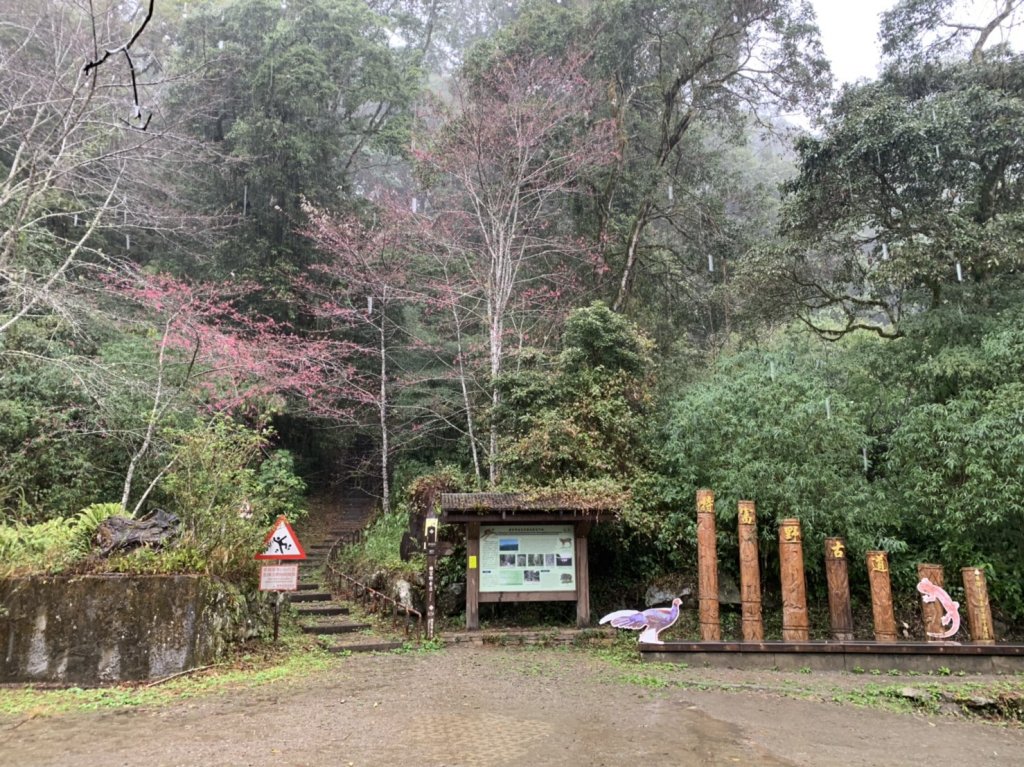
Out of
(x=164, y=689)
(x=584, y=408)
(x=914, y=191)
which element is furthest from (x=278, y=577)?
(x=914, y=191)

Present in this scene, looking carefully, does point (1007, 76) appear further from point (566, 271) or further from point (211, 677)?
point (211, 677)

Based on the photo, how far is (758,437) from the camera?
940 cm

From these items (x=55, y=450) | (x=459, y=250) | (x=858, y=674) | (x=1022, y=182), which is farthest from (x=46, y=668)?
(x=1022, y=182)

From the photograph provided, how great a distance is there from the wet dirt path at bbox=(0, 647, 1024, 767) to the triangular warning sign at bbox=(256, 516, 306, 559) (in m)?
1.60

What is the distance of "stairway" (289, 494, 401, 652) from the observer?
8.67 metres

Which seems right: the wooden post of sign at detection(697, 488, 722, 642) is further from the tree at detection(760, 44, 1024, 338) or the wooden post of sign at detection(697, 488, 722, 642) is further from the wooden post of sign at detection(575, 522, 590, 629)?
the tree at detection(760, 44, 1024, 338)

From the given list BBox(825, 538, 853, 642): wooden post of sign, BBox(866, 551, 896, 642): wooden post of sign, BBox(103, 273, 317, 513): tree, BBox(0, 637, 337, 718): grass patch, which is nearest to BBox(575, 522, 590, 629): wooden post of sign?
BBox(825, 538, 853, 642): wooden post of sign

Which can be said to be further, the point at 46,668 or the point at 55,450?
the point at 55,450

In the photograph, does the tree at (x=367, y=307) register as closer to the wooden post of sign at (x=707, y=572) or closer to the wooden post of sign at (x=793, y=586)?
the wooden post of sign at (x=707, y=572)

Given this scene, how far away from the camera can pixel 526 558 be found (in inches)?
367

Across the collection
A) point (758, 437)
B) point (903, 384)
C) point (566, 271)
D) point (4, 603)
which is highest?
point (566, 271)

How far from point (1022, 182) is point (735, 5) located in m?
7.17

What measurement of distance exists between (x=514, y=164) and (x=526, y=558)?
9080mm

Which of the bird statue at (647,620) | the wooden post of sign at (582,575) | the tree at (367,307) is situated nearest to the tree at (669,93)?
the tree at (367,307)
